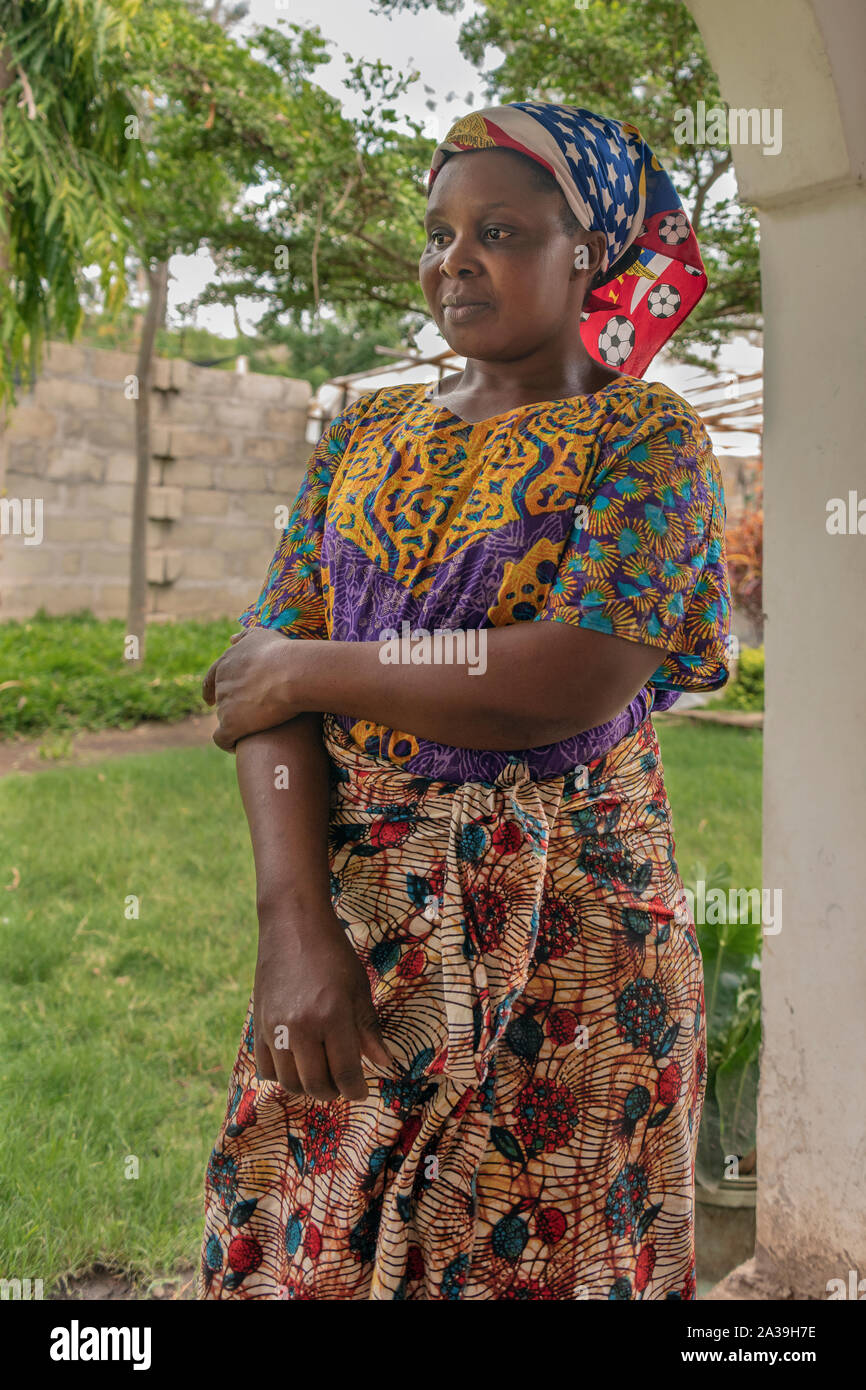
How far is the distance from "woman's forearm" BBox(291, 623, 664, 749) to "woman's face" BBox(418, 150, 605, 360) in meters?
0.34

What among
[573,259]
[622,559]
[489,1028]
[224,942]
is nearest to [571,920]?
[489,1028]

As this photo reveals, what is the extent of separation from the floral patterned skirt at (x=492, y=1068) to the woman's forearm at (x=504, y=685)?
8cm

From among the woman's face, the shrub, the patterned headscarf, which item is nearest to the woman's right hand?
the woman's face

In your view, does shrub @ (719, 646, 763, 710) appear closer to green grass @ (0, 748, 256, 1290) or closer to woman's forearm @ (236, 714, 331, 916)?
green grass @ (0, 748, 256, 1290)

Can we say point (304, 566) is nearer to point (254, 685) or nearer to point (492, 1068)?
point (254, 685)

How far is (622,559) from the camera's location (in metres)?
1.07

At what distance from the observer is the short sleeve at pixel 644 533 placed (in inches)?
41.8

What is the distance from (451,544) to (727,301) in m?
4.47

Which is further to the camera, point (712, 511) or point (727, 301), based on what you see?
point (727, 301)

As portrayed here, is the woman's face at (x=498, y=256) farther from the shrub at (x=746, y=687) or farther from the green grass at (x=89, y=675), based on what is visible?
the shrub at (x=746, y=687)

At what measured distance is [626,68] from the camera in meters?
4.38

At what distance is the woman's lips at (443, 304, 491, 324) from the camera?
117cm
